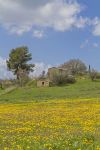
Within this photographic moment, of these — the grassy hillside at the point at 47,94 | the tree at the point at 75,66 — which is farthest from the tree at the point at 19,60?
the grassy hillside at the point at 47,94

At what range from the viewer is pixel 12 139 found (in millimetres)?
15883

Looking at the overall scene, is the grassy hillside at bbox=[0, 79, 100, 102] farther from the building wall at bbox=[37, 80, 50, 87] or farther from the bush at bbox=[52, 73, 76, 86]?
the bush at bbox=[52, 73, 76, 86]

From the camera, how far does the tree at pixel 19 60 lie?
412ft

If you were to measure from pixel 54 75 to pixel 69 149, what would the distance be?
91.5 m

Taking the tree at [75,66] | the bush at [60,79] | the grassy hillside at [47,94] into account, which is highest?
the tree at [75,66]

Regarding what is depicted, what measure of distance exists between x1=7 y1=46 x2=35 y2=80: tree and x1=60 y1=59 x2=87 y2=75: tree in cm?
1859

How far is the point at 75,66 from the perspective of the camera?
14500 cm

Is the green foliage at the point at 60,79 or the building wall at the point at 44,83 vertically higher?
the green foliage at the point at 60,79

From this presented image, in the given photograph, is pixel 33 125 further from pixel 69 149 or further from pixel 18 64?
pixel 18 64

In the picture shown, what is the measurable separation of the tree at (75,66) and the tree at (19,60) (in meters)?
18.6

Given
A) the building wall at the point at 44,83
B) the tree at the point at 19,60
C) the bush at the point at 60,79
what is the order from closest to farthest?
the building wall at the point at 44,83 < the bush at the point at 60,79 < the tree at the point at 19,60

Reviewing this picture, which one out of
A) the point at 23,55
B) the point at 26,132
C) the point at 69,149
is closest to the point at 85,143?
the point at 69,149

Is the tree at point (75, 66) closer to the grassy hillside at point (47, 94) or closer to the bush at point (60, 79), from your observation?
the bush at point (60, 79)

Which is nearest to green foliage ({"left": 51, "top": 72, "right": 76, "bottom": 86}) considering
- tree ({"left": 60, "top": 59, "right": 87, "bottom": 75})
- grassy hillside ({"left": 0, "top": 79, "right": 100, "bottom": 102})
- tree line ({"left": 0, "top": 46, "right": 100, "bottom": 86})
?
tree line ({"left": 0, "top": 46, "right": 100, "bottom": 86})
